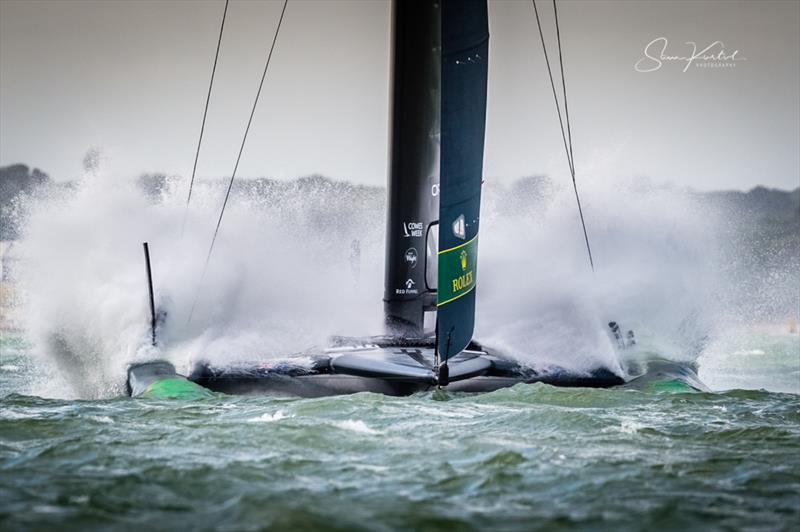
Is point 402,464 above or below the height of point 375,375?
below

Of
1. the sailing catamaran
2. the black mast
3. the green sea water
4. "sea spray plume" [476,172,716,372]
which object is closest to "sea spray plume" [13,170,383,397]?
the sailing catamaran

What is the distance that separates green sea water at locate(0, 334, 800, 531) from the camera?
281cm

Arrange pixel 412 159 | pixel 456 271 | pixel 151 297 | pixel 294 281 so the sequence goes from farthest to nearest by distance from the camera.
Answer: pixel 294 281 < pixel 151 297 < pixel 412 159 < pixel 456 271

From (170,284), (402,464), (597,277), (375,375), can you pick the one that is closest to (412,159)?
(375,375)

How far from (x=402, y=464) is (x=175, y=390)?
212 centimetres

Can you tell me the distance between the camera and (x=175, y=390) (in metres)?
5.28

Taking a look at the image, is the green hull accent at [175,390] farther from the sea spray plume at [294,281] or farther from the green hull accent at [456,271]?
the green hull accent at [456,271]

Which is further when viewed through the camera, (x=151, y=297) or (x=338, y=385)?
(x=151, y=297)

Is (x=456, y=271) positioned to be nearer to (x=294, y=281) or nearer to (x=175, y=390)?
(x=175, y=390)

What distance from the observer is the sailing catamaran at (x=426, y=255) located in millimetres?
4941

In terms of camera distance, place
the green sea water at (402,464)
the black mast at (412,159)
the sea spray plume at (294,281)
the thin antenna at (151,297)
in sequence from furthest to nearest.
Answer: the sea spray plume at (294,281) < the thin antenna at (151,297) < the black mast at (412,159) < the green sea water at (402,464)

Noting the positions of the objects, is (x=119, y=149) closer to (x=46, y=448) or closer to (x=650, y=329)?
(x=650, y=329)

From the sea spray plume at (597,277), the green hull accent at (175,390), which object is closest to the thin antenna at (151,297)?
the green hull accent at (175,390)

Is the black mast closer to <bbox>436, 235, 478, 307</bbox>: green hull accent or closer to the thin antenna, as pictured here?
<bbox>436, 235, 478, 307</bbox>: green hull accent
